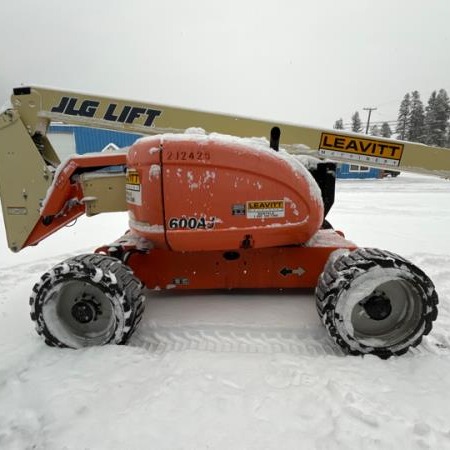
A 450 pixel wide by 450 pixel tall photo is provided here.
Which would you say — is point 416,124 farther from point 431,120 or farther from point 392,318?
point 392,318

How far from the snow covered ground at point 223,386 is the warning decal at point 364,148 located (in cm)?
158

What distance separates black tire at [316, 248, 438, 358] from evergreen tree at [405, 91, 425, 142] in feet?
161

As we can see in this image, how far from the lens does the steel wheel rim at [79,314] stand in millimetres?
2811

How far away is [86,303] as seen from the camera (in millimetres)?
2838

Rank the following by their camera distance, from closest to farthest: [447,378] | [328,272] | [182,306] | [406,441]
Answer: [406,441]
[447,378]
[328,272]
[182,306]

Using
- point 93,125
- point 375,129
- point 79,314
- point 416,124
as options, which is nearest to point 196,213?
point 79,314

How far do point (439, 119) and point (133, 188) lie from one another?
49030 mm

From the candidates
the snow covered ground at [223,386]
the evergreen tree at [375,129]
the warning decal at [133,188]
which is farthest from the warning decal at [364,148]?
the evergreen tree at [375,129]

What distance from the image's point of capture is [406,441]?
1.92m

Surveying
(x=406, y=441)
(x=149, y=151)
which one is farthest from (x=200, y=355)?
(x=149, y=151)

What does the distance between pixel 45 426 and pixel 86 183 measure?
6.35 feet

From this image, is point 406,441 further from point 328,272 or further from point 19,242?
point 19,242

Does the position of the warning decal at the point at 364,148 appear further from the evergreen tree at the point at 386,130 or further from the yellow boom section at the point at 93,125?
the evergreen tree at the point at 386,130

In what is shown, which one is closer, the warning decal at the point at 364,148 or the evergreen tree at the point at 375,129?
the warning decal at the point at 364,148
